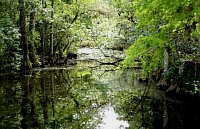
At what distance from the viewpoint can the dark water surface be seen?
8.38 meters

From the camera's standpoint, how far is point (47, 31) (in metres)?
25.2

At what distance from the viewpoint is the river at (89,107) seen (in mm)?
8383

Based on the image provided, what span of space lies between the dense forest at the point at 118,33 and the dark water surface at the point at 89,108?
4.32ft

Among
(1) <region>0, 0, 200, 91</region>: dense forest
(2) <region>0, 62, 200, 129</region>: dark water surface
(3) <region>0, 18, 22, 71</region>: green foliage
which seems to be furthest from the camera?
(3) <region>0, 18, 22, 71</region>: green foliage

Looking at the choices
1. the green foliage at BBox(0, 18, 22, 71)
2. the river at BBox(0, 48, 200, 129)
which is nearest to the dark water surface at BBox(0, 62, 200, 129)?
the river at BBox(0, 48, 200, 129)

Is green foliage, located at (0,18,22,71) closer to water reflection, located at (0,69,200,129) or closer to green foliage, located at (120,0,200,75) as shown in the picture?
water reflection, located at (0,69,200,129)

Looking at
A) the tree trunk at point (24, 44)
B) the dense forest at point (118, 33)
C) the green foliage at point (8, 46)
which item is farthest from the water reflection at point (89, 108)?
the tree trunk at point (24, 44)

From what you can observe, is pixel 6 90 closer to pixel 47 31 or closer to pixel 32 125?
pixel 32 125

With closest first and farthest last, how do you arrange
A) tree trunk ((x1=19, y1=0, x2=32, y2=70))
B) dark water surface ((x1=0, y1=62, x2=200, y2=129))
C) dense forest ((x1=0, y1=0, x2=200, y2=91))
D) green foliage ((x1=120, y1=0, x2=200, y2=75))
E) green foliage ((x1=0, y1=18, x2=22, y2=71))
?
green foliage ((x1=120, y1=0, x2=200, y2=75)), dark water surface ((x1=0, y1=62, x2=200, y2=129)), dense forest ((x1=0, y1=0, x2=200, y2=91)), green foliage ((x1=0, y1=18, x2=22, y2=71)), tree trunk ((x1=19, y1=0, x2=32, y2=70))

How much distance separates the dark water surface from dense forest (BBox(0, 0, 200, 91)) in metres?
1.32

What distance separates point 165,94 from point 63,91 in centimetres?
447

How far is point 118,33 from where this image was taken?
24406mm

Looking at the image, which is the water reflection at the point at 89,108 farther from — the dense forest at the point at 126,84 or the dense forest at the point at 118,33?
the dense forest at the point at 118,33

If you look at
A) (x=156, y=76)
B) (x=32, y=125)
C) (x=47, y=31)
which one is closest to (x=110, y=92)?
(x=156, y=76)
